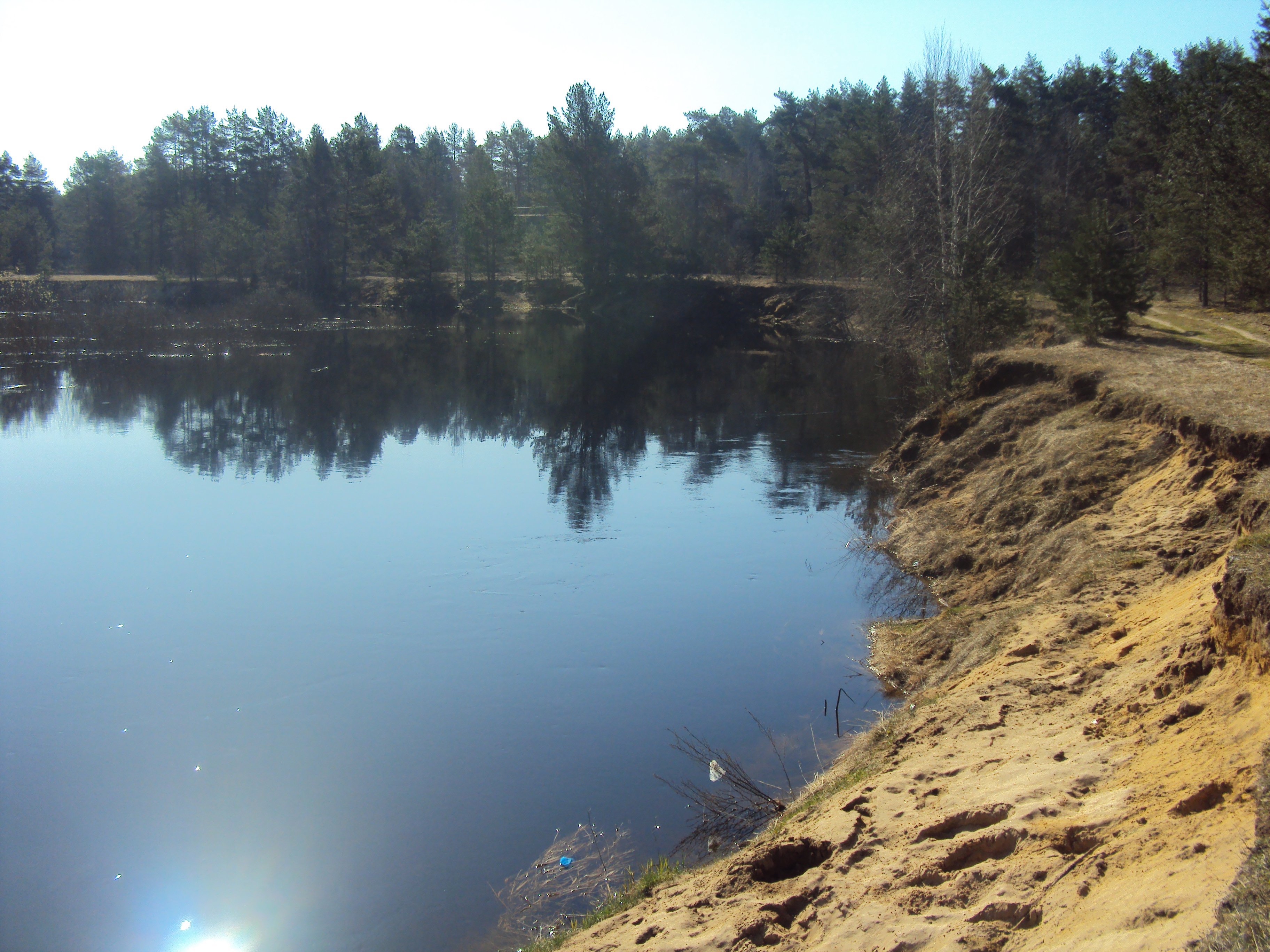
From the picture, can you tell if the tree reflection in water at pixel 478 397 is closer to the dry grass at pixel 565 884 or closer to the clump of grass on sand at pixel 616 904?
the dry grass at pixel 565 884

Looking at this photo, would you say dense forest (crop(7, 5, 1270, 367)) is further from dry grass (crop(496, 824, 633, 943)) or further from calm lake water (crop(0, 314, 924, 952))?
dry grass (crop(496, 824, 633, 943))

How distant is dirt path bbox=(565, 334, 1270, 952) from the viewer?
488 centimetres

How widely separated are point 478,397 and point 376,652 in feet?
81.2

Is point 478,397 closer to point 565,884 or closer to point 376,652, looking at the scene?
point 376,652

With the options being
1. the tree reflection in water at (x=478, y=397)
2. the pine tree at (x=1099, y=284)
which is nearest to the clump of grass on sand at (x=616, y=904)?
the tree reflection in water at (x=478, y=397)

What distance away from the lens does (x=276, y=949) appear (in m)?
7.59

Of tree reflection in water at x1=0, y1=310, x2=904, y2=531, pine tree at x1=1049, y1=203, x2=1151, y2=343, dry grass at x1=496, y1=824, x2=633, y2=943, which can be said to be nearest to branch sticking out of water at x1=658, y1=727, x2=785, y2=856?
dry grass at x1=496, y1=824, x2=633, y2=943

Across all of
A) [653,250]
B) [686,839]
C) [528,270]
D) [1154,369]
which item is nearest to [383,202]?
[528,270]

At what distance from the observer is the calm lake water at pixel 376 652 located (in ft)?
28.0

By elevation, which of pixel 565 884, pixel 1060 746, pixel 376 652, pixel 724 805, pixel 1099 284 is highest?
pixel 1099 284

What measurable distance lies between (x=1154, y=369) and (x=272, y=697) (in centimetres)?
1650

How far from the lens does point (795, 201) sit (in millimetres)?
78312

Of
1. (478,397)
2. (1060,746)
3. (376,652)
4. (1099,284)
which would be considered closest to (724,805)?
(1060,746)

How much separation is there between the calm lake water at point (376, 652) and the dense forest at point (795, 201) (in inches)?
396
